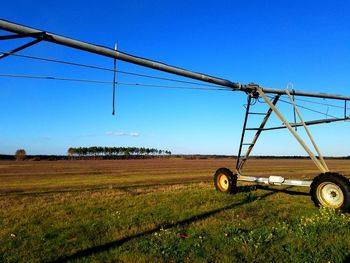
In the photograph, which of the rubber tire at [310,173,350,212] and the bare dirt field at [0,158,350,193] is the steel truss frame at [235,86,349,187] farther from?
the bare dirt field at [0,158,350,193]

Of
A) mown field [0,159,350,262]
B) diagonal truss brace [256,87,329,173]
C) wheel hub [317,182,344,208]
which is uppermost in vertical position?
diagonal truss brace [256,87,329,173]

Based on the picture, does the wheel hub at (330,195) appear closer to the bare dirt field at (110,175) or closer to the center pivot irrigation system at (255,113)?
the center pivot irrigation system at (255,113)

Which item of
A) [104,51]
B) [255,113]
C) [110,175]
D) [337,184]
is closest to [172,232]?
[104,51]

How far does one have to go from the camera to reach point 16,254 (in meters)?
6.28

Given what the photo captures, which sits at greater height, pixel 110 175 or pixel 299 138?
pixel 299 138

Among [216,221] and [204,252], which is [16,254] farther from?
[216,221]

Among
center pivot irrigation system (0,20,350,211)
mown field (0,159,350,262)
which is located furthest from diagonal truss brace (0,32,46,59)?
mown field (0,159,350,262)

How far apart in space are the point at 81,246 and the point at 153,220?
97.5 inches

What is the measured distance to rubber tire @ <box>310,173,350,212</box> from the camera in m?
9.84

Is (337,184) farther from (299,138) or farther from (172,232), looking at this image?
(172,232)

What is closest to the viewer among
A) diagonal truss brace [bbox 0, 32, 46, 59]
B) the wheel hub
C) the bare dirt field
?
diagonal truss brace [bbox 0, 32, 46, 59]

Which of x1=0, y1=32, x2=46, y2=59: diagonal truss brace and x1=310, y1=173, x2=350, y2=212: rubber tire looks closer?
x1=0, y1=32, x2=46, y2=59: diagonal truss brace

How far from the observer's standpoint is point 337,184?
33.2 feet

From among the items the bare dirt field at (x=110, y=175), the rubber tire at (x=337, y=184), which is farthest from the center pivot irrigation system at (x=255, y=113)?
the bare dirt field at (x=110, y=175)
